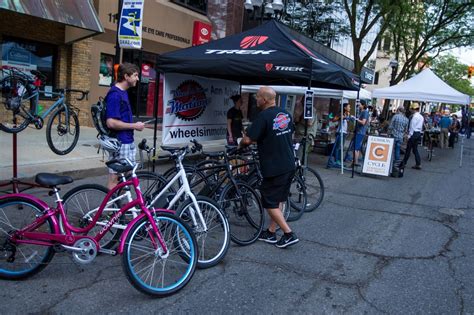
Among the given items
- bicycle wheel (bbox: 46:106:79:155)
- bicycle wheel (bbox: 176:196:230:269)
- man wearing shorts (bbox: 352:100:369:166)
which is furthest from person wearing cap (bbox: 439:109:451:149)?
bicycle wheel (bbox: 176:196:230:269)

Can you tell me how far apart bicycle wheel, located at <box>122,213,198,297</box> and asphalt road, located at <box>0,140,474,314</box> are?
13 centimetres

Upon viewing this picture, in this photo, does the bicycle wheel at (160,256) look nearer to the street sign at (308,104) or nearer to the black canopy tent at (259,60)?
the black canopy tent at (259,60)

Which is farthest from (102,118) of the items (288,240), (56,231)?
(288,240)

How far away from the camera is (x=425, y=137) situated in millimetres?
20938

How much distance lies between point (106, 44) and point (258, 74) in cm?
880

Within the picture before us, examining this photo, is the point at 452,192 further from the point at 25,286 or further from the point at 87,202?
the point at 25,286

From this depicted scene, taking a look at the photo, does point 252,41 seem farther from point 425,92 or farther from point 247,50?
point 425,92

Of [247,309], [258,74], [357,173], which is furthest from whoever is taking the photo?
[357,173]

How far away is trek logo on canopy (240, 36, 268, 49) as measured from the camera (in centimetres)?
786

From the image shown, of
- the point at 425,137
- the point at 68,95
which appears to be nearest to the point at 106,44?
the point at 68,95

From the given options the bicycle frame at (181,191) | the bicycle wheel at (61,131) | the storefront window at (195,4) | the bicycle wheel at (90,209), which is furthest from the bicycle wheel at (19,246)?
the storefront window at (195,4)

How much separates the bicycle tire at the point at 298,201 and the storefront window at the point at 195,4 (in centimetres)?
1292

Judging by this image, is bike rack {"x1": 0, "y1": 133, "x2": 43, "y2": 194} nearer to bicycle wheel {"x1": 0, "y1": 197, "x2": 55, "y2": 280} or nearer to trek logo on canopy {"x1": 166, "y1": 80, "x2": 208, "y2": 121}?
bicycle wheel {"x1": 0, "y1": 197, "x2": 55, "y2": 280}

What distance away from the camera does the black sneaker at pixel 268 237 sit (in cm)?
513
